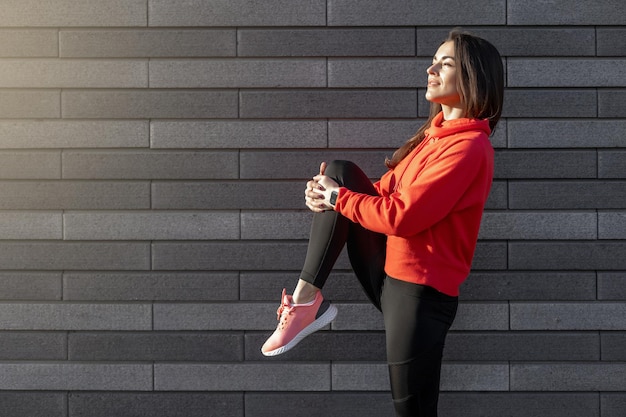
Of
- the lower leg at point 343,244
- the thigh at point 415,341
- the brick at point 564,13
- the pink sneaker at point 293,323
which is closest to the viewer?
the thigh at point 415,341

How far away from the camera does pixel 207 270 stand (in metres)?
3.41

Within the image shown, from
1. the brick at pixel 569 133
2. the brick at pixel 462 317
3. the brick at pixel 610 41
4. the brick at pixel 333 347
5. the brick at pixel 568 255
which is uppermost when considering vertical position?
the brick at pixel 610 41

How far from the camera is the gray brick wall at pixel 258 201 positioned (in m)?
3.36

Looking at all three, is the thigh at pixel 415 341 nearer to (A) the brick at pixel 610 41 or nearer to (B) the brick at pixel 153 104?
(B) the brick at pixel 153 104

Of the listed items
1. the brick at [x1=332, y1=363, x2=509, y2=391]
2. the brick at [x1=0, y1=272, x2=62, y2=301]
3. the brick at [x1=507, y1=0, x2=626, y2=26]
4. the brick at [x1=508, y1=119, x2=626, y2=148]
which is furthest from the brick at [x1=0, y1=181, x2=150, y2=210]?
the brick at [x1=507, y1=0, x2=626, y2=26]

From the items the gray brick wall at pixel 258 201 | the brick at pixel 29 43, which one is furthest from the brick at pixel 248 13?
the brick at pixel 29 43

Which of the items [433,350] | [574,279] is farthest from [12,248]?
[574,279]

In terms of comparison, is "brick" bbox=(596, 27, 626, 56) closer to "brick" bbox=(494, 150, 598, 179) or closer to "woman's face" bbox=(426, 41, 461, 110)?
"brick" bbox=(494, 150, 598, 179)

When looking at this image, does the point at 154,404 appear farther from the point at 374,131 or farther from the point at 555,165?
the point at 555,165

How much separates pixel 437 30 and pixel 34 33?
6.31 feet

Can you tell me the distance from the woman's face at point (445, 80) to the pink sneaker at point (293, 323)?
3.00 ft

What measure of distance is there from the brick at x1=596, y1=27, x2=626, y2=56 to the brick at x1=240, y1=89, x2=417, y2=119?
2.99ft

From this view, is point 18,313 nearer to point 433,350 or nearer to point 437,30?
point 433,350

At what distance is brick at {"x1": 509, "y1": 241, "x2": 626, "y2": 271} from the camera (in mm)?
3371
